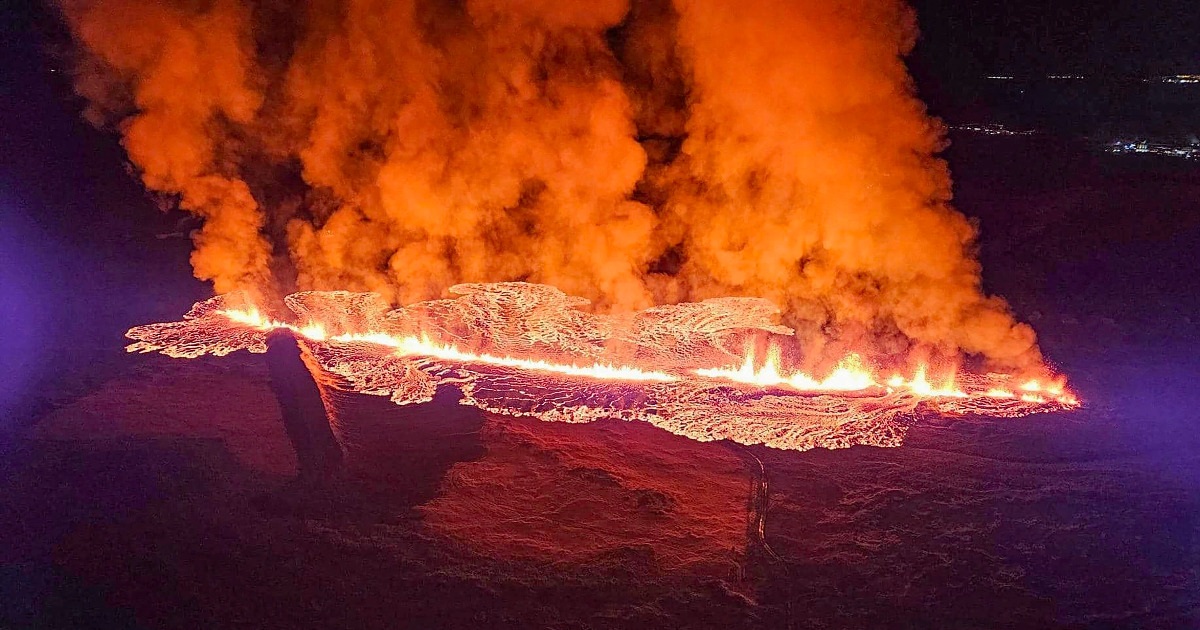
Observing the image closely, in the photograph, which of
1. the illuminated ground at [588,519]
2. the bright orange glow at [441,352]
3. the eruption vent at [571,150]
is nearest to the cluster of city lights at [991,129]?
the eruption vent at [571,150]

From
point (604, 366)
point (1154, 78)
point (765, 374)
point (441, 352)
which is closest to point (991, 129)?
point (1154, 78)

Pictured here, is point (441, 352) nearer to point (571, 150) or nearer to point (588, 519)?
point (571, 150)

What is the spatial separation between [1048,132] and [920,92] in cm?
273

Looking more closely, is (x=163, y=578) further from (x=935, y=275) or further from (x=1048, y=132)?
(x=1048, y=132)

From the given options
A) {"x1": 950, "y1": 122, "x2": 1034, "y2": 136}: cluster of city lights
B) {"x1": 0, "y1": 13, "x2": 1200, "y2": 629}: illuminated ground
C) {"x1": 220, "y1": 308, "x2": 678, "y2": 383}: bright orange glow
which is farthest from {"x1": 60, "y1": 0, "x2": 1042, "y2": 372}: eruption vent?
{"x1": 950, "y1": 122, "x2": 1034, "y2": 136}: cluster of city lights

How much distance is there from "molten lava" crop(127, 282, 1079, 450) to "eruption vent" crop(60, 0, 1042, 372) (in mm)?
413

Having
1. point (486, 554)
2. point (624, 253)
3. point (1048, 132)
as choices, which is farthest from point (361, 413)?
point (1048, 132)

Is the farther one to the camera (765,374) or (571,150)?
(571,150)

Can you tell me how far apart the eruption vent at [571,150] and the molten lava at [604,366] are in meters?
0.41

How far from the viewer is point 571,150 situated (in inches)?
336

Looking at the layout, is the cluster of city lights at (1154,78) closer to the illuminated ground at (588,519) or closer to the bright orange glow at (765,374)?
the illuminated ground at (588,519)

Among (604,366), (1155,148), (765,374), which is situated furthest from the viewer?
(1155,148)

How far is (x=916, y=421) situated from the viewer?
6344mm

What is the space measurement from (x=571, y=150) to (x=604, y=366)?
9.60 ft
